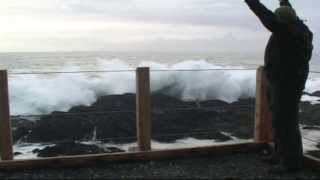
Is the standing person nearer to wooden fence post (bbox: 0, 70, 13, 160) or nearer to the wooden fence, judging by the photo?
the wooden fence

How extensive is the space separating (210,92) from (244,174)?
612 inches

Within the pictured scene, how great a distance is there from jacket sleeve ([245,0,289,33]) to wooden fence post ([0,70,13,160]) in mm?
2470

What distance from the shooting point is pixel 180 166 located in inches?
181

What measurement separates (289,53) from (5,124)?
2.84 m

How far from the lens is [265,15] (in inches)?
152

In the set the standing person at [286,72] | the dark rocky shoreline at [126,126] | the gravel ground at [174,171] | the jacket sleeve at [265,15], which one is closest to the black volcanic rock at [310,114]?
the dark rocky shoreline at [126,126]

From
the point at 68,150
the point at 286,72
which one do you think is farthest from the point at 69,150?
the point at 286,72

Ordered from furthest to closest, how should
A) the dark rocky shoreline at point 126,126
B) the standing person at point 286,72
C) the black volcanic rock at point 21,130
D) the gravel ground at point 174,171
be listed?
1. the black volcanic rock at point 21,130
2. the dark rocky shoreline at point 126,126
3. the gravel ground at point 174,171
4. the standing person at point 286,72

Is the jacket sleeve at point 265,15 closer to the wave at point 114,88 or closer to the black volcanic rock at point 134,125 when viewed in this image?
the black volcanic rock at point 134,125

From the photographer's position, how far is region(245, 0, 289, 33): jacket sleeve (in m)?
3.85

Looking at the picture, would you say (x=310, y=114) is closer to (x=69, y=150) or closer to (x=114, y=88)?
(x=69, y=150)

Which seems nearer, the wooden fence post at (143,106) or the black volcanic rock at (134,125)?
the wooden fence post at (143,106)

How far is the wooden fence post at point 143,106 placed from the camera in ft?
16.0

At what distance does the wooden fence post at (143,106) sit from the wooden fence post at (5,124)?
1.34 metres
